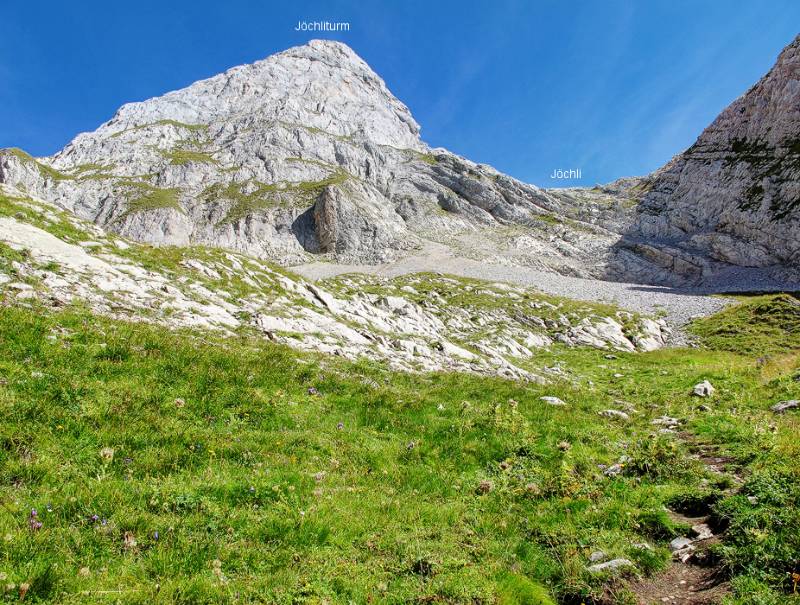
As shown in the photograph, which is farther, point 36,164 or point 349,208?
point 36,164

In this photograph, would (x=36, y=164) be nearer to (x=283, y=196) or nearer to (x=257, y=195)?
(x=257, y=195)

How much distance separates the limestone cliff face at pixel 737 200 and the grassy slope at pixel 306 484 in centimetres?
12232

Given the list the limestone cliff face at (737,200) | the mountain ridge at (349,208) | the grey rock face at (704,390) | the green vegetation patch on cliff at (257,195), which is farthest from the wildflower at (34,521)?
the green vegetation patch on cliff at (257,195)

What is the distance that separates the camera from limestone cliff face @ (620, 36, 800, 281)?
104 metres

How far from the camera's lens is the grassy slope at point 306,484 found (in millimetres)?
5398

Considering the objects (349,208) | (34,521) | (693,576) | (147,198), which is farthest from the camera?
(147,198)

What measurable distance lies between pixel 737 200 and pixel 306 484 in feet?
492

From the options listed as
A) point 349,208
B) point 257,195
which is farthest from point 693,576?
point 257,195

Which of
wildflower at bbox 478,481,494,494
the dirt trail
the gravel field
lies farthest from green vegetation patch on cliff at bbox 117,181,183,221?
the dirt trail

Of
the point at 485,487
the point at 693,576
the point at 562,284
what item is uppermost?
the point at 562,284

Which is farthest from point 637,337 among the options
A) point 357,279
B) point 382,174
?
point 382,174

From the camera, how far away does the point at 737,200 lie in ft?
378

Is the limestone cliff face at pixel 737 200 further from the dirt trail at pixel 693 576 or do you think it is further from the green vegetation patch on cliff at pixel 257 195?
the dirt trail at pixel 693 576

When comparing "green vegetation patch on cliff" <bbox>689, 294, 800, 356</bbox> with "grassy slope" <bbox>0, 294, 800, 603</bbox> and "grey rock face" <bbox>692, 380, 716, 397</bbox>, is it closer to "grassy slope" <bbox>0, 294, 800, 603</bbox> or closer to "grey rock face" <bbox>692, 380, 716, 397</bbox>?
"grey rock face" <bbox>692, 380, 716, 397</bbox>
